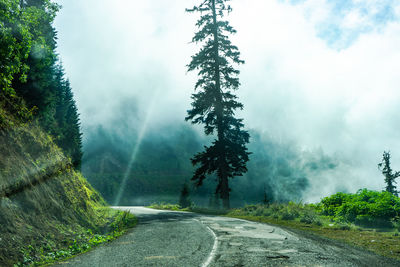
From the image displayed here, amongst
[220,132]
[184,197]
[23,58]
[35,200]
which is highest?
[220,132]

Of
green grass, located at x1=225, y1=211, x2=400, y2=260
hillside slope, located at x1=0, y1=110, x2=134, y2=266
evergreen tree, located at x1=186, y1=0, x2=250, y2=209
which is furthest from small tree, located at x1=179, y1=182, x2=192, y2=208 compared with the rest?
green grass, located at x1=225, y1=211, x2=400, y2=260

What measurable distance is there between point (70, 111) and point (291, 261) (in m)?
54.8

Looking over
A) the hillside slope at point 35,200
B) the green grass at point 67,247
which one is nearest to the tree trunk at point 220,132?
the hillside slope at point 35,200

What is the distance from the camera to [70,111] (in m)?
53.7

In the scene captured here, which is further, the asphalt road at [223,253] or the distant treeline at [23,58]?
the distant treeline at [23,58]

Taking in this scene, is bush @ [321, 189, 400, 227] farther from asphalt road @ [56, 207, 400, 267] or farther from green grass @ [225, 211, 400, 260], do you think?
asphalt road @ [56, 207, 400, 267]

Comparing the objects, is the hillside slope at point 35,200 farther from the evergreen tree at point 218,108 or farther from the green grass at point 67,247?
the evergreen tree at point 218,108

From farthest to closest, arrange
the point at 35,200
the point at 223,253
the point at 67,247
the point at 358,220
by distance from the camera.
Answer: the point at 358,220
the point at 35,200
the point at 67,247
the point at 223,253

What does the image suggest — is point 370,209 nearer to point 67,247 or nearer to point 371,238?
point 371,238

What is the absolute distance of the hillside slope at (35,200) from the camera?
6914 mm

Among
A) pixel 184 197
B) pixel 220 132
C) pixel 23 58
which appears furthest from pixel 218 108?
pixel 184 197

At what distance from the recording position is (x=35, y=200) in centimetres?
875

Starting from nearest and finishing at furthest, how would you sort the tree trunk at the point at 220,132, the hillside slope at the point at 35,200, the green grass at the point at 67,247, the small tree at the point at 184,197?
1. the green grass at the point at 67,247
2. the hillside slope at the point at 35,200
3. the tree trunk at the point at 220,132
4. the small tree at the point at 184,197

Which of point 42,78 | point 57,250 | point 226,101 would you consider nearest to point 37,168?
point 57,250
